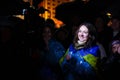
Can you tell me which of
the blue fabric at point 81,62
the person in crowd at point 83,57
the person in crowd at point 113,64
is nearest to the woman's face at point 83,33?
the person in crowd at point 83,57

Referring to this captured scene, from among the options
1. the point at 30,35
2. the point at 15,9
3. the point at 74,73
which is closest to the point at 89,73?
the point at 74,73

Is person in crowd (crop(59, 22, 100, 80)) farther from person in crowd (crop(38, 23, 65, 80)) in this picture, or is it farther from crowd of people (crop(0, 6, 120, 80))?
person in crowd (crop(38, 23, 65, 80))

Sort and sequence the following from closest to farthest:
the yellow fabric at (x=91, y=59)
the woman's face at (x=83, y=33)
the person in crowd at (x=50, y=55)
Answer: the yellow fabric at (x=91, y=59) → the woman's face at (x=83, y=33) → the person in crowd at (x=50, y=55)

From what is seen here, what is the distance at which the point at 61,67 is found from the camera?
6.70 metres

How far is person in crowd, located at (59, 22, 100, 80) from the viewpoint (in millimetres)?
6371

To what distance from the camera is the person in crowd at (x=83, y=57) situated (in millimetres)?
6371

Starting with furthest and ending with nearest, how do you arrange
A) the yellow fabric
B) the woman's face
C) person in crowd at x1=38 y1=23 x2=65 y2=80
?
person in crowd at x1=38 y1=23 x2=65 y2=80 → the woman's face → the yellow fabric

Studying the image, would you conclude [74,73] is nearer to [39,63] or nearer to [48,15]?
[39,63]

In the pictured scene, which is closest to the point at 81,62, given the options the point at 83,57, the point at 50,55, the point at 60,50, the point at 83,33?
the point at 83,57

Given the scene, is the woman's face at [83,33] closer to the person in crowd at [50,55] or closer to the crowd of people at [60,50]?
the crowd of people at [60,50]

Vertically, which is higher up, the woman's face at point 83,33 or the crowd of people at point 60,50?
the woman's face at point 83,33

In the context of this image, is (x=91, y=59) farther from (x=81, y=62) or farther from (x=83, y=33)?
(x=83, y=33)

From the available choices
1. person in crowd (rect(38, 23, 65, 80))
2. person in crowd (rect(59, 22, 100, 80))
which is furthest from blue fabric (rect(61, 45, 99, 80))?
person in crowd (rect(38, 23, 65, 80))

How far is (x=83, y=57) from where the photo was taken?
251 inches
